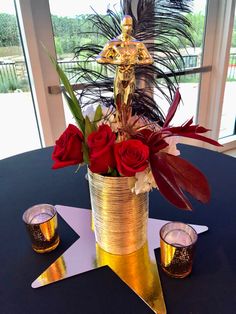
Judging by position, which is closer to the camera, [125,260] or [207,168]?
Answer: [125,260]

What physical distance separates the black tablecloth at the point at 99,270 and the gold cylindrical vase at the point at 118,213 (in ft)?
0.24

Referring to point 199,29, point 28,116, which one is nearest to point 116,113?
point 28,116

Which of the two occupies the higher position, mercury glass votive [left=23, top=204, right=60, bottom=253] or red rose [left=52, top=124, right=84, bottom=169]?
red rose [left=52, top=124, right=84, bottom=169]

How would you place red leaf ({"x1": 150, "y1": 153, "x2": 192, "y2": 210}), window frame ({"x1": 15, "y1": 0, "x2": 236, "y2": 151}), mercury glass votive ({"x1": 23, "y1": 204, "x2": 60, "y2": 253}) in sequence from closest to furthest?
red leaf ({"x1": 150, "y1": 153, "x2": 192, "y2": 210}), mercury glass votive ({"x1": 23, "y1": 204, "x2": 60, "y2": 253}), window frame ({"x1": 15, "y1": 0, "x2": 236, "y2": 151})

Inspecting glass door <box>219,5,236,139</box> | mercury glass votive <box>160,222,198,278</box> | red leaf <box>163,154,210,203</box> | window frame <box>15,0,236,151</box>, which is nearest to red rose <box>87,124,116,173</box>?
red leaf <box>163,154,210,203</box>

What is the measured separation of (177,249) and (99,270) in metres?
0.19

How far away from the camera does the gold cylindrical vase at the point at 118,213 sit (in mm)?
542

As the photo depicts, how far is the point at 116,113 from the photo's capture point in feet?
1.81

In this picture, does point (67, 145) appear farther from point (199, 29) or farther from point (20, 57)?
point (199, 29)

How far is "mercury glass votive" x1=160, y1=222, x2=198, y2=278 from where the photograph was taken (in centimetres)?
54

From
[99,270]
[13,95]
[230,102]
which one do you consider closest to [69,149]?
[99,270]

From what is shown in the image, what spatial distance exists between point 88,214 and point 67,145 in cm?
32

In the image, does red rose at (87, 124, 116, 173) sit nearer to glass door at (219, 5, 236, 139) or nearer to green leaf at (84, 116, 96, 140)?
green leaf at (84, 116, 96, 140)

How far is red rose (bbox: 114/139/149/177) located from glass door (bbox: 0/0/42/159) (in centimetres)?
152
